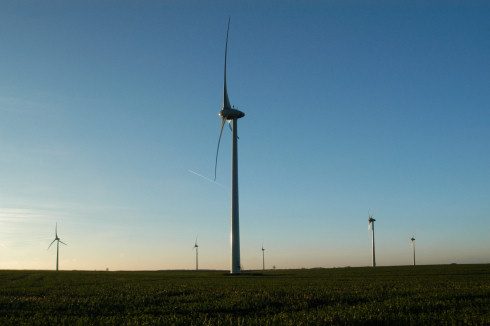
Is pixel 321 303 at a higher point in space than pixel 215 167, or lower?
lower

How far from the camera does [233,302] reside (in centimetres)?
2673

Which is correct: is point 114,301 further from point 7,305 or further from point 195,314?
point 195,314

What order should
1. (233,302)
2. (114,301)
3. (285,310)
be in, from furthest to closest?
1. (114,301)
2. (233,302)
3. (285,310)

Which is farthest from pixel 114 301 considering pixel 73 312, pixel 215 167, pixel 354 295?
pixel 215 167

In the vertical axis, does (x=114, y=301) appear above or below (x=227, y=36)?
below

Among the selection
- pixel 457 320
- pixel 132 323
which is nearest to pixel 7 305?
pixel 132 323

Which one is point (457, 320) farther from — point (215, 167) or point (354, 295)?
point (215, 167)

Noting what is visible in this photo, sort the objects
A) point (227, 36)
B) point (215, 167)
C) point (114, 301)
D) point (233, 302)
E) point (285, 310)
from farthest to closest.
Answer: point (227, 36), point (215, 167), point (114, 301), point (233, 302), point (285, 310)

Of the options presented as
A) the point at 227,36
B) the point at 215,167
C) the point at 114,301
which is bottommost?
the point at 114,301

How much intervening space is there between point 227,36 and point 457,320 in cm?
9086

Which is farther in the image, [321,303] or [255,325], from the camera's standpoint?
Result: [321,303]

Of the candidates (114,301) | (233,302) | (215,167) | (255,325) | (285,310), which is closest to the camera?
(255,325)

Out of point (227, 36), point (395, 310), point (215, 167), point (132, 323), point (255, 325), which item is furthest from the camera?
point (227, 36)

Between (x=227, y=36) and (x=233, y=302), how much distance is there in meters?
83.1
